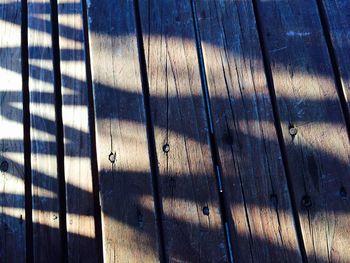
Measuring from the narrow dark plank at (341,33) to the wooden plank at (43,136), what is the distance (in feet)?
4.67

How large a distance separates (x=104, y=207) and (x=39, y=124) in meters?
0.56

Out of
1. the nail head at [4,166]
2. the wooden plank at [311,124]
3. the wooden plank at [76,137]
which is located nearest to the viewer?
the wooden plank at [311,124]

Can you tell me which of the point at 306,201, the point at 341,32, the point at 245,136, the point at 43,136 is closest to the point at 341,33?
the point at 341,32

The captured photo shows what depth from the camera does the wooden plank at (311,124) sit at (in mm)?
1943

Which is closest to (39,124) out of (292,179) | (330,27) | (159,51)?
(159,51)

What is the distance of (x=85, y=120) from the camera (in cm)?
220

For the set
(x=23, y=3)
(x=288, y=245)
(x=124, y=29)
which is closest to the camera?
(x=288, y=245)

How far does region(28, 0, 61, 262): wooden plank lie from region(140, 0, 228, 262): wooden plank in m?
0.52

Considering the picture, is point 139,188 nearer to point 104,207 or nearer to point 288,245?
point 104,207

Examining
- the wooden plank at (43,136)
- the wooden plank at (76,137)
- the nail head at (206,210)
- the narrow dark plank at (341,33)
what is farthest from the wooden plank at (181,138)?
the narrow dark plank at (341,33)

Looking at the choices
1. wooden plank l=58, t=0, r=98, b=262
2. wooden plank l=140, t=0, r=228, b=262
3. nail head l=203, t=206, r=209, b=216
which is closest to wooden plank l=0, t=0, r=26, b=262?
wooden plank l=58, t=0, r=98, b=262

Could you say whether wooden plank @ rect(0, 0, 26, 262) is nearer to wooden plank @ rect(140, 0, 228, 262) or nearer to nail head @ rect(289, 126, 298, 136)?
wooden plank @ rect(140, 0, 228, 262)

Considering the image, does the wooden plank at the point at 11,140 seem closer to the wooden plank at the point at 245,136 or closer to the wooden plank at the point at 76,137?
the wooden plank at the point at 76,137

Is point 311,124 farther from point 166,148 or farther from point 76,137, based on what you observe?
point 76,137
